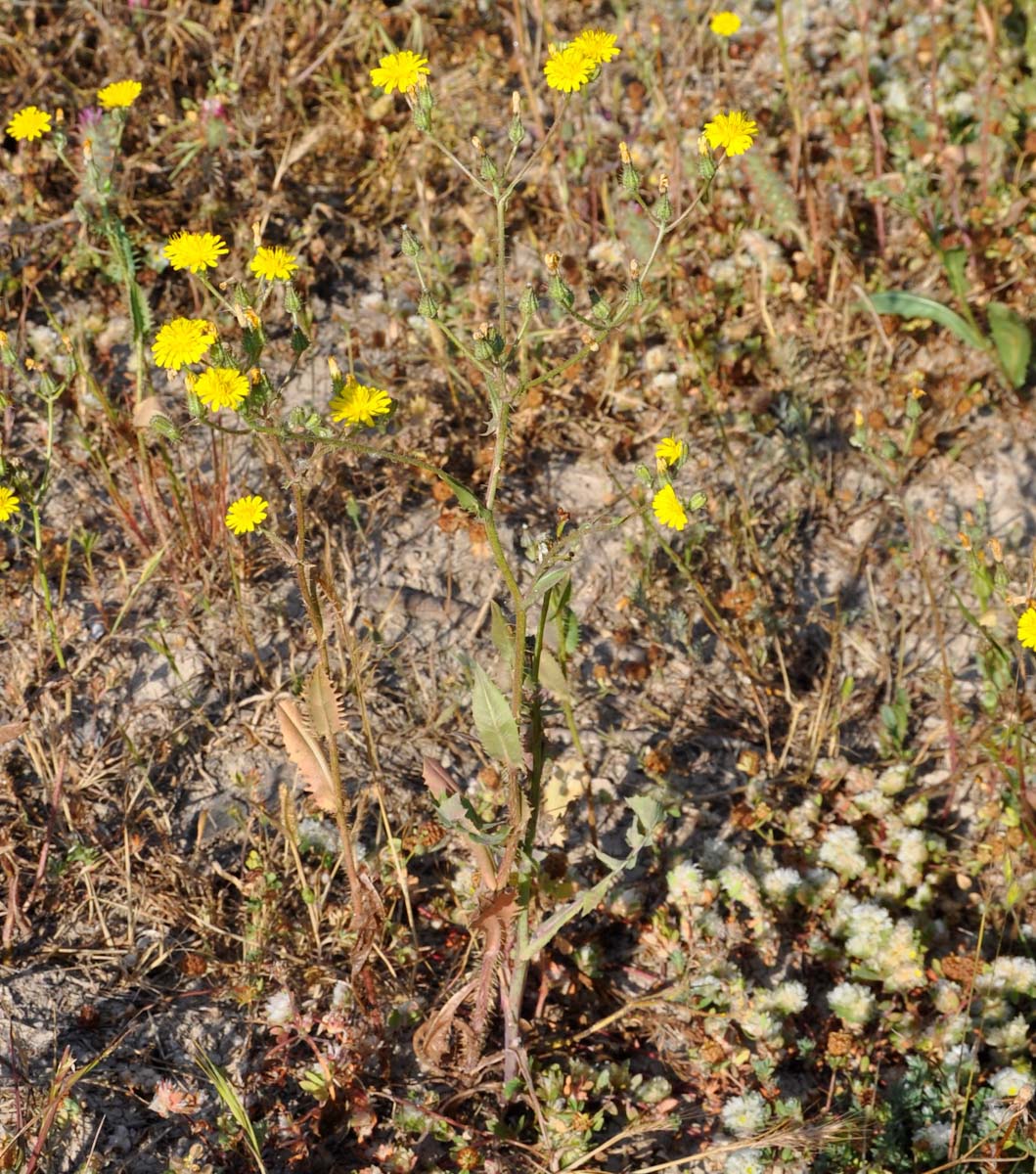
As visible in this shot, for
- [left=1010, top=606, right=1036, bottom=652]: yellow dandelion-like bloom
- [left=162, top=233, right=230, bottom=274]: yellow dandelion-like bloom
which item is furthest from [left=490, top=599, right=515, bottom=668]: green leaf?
[left=1010, top=606, right=1036, bottom=652]: yellow dandelion-like bloom

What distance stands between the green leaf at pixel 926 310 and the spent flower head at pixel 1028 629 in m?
1.49

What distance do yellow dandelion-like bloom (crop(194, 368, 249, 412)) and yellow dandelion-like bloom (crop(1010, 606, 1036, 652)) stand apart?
1.57 m

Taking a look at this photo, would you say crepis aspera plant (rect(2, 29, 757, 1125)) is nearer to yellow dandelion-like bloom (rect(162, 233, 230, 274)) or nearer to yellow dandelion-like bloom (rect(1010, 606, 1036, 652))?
yellow dandelion-like bloom (rect(162, 233, 230, 274))

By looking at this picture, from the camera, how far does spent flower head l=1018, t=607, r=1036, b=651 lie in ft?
7.47

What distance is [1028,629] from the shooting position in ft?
7.55

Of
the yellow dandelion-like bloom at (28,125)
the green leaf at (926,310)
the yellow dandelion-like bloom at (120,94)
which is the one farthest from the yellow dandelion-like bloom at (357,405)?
the green leaf at (926,310)

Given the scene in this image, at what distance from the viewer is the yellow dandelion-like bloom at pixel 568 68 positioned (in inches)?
83.3

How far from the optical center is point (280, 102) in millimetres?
4027

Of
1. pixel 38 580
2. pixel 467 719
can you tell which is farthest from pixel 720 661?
pixel 38 580

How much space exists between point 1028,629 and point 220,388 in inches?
63.9

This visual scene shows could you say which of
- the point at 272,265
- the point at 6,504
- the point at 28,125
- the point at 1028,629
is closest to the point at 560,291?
the point at 272,265

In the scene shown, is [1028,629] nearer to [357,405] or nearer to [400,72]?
[357,405]

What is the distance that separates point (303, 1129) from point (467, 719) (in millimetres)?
1022

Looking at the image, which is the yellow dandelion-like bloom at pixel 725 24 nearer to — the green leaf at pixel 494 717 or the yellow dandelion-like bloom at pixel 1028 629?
the yellow dandelion-like bloom at pixel 1028 629
